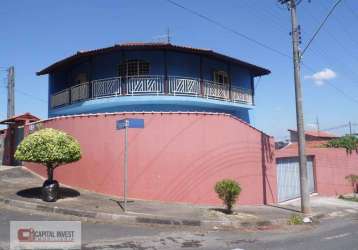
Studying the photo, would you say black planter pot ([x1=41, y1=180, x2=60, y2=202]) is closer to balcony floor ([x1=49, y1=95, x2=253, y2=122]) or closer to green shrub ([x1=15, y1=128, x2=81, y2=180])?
green shrub ([x1=15, y1=128, x2=81, y2=180])

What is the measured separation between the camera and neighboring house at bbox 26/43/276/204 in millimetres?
15633

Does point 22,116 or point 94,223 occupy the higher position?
point 22,116

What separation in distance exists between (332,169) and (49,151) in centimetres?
1708

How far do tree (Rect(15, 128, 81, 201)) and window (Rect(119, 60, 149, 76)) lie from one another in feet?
29.3

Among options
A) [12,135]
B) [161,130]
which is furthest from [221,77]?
[12,135]

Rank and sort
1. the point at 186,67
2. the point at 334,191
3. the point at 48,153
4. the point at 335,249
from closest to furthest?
the point at 335,249, the point at 48,153, the point at 186,67, the point at 334,191

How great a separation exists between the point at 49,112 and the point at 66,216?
1449cm

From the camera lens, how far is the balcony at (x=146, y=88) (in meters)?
21.2

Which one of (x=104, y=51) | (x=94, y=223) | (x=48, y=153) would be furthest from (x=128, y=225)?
(x=104, y=51)

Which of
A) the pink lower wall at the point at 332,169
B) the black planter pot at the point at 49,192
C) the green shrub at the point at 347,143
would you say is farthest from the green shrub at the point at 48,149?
the green shrub at the point at 347,143

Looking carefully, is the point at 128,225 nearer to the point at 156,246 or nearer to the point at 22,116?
the point at 156,246

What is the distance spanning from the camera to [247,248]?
375 inches

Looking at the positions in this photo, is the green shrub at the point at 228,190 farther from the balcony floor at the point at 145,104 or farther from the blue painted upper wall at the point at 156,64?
the blue painted upper wall at the point at 156,64

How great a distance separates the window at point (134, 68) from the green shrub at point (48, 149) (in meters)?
8.99
